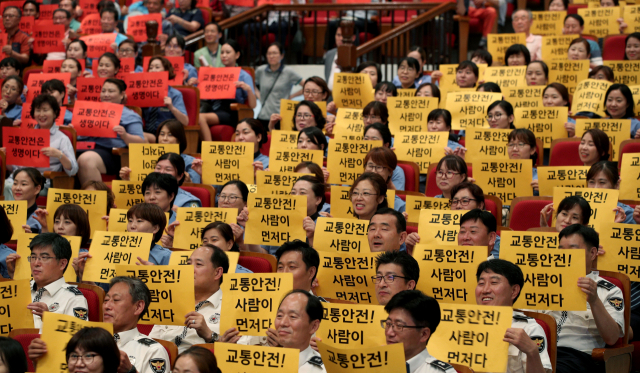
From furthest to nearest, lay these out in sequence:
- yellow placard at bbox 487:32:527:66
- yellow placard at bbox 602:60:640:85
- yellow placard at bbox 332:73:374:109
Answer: yellow placard at bbox 487:32:527:66 < yellow placard at bbox 332:73:374:109 < yellow placard at bbox 602:60:640:85

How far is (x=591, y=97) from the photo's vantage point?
6969mm

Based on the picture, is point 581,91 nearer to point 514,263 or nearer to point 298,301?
point 514,263

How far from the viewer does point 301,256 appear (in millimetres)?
4062

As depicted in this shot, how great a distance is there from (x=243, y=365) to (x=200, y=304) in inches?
41.4

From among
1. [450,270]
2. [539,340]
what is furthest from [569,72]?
[539,340]

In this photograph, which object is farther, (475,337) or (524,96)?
(524,96)

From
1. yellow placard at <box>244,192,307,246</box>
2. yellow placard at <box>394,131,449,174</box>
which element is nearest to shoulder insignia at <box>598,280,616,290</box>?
yellow placard at <box>244,192,307,246</box>

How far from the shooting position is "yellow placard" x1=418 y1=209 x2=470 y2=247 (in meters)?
4.50

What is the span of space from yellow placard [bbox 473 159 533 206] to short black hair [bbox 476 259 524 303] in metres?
1.92

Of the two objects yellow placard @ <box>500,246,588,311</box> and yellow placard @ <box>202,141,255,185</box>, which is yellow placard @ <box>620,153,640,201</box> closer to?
yellow placard @ <box>500,246,588,311</box>

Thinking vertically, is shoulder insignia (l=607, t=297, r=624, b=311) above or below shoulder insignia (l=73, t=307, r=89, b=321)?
above

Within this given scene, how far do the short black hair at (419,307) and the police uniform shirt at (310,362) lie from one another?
1.36 feet

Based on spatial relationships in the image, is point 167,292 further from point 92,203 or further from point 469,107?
point 469,107

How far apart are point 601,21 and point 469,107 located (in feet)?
10.9
